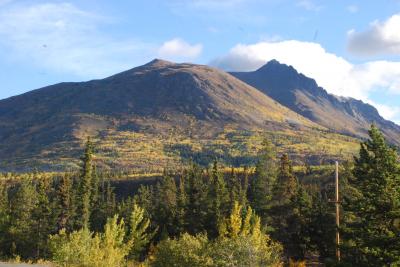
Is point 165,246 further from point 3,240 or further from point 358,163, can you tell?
point 3,240

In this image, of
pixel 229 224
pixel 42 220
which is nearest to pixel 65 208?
pixel 42 220

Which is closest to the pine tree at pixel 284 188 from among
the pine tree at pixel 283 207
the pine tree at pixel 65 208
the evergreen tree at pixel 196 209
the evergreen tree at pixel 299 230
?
the pine tree at pixel 283 207

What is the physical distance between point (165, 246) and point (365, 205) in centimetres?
1376

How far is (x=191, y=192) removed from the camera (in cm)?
7381

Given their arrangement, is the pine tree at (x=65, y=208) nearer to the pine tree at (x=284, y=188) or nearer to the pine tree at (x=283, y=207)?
the pine tree at (x=283, y=207)

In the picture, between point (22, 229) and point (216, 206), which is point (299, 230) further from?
point (22, 229)

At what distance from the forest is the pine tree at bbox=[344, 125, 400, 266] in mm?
63

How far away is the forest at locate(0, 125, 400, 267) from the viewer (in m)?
29.0

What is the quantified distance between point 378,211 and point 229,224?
2210cm

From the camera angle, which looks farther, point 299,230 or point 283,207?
point 283,207

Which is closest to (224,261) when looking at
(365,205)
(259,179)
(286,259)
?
(365,205)

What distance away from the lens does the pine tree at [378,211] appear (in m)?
30.1

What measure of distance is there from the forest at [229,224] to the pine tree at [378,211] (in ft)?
0.21

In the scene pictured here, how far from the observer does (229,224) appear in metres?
51.3
